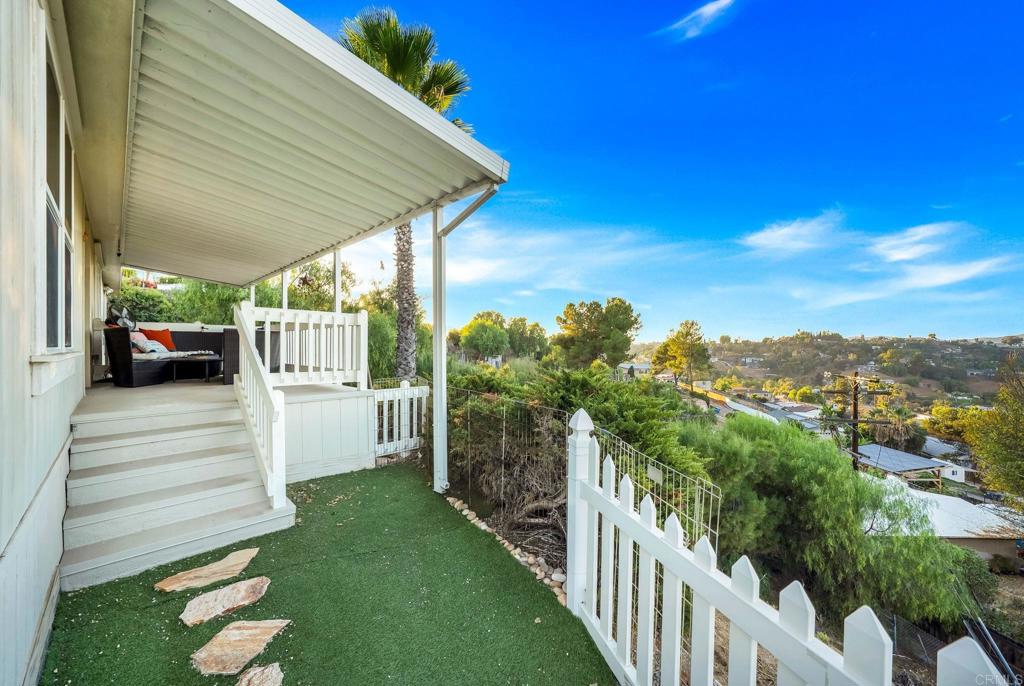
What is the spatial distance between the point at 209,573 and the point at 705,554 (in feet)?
9.84

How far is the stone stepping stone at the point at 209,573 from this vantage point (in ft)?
7.64

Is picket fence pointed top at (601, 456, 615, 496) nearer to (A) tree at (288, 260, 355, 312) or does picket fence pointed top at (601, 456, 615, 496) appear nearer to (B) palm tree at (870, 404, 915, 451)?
(A) tree at (288, 260, 355, 312)

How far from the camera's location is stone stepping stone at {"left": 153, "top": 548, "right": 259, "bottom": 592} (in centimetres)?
233

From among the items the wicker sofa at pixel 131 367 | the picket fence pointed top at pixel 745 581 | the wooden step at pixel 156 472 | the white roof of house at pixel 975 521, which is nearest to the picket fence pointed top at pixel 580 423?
the picket fence pointed top at pixel 745 581

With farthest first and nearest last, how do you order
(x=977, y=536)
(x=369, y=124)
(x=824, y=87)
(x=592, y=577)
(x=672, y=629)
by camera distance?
(x=824, y=87) < (x=977, y=536) < (x=369, y=124) < (x=592, y=577) < (x=672, y=629)

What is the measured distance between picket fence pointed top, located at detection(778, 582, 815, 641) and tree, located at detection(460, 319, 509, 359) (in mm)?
23856

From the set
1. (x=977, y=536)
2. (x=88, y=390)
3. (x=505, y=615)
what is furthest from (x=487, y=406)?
(x=977, y=536)

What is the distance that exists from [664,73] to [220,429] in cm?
1873

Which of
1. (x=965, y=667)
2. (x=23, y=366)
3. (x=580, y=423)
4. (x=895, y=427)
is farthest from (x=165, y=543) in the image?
(x=895, y=427)

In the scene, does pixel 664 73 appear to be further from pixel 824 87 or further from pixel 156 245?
pixel 156 245

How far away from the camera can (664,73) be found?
15203mm

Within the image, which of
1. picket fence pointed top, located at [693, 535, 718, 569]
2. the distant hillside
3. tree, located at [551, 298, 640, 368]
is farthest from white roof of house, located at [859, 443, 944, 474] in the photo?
picket fence pointed top, located at [693, 535, 718, 569]

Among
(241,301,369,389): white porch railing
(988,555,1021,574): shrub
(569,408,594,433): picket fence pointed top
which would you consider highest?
(241,301,369,389): white porch railing

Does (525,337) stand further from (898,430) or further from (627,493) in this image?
(627,493)
